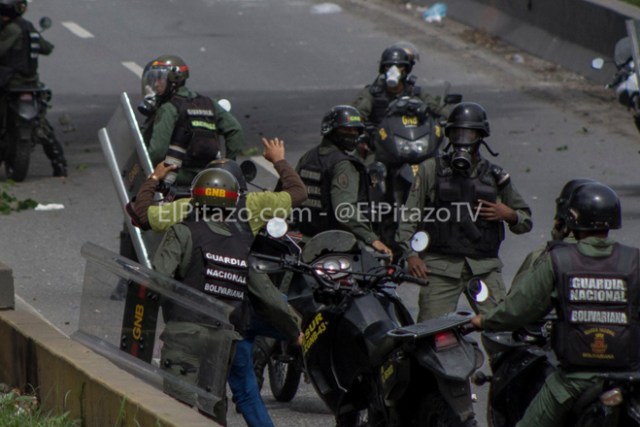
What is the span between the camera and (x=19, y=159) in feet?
49.3

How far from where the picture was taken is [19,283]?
1175 centimetres

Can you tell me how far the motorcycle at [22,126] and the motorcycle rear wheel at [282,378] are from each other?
6447 millimetres

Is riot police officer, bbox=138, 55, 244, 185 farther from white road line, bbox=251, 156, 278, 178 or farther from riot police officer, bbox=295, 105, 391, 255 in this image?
white road line, bbox=251, 156, 278, 178

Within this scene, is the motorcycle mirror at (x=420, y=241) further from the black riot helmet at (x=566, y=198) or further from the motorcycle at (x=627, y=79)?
the motorcycle at (x=627, y=79)

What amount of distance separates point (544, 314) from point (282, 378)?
298 centimetres

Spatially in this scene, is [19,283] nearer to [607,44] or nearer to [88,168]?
[88,168]

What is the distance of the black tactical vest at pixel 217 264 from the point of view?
7.38 m

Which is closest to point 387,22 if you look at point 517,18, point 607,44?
point 517,18

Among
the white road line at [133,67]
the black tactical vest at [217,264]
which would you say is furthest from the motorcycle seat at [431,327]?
the white road line at [133,67]

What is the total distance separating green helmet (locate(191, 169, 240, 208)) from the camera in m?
7.45

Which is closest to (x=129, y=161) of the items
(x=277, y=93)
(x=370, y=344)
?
(x=370, y=344)

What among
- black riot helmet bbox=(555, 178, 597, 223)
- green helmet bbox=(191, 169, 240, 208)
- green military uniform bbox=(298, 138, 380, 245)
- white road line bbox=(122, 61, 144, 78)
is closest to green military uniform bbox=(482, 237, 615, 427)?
black riot helmet bbox=(555, 178, 597, 223)

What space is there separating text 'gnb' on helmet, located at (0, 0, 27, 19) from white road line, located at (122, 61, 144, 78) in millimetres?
6023

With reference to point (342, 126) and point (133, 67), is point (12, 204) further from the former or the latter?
point (133, 67)
